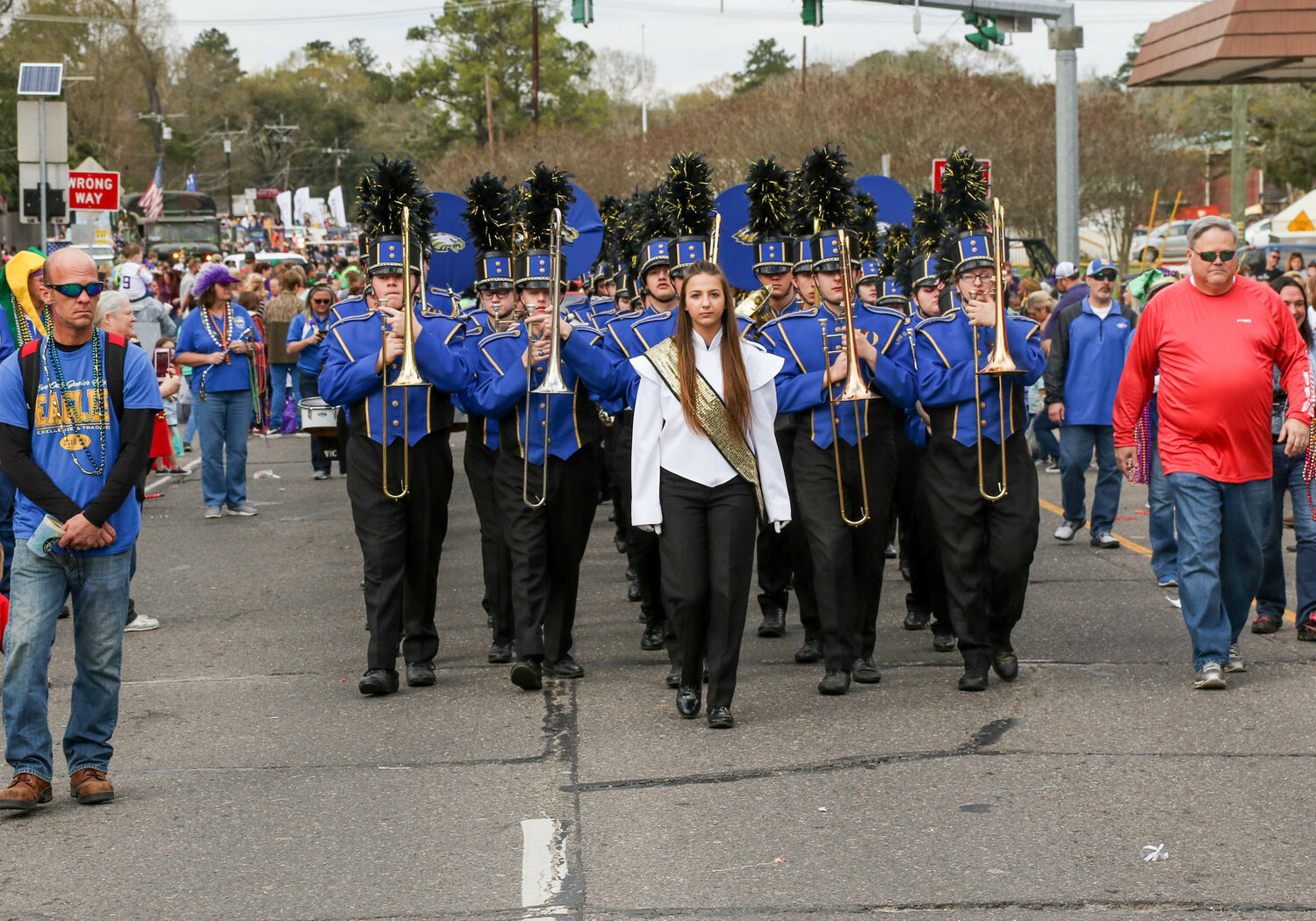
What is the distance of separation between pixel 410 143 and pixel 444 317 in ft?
252

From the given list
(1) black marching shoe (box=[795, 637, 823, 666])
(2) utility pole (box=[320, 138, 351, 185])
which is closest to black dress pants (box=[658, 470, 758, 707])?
(1) black marching shoe (box=[795, 637, 823, 666])

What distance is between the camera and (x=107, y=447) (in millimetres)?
6184

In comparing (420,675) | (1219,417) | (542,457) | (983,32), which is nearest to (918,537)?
(1219,417)

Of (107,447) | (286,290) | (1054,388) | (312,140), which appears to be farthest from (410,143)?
(107,447)

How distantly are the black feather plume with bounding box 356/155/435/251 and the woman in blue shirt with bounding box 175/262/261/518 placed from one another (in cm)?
594

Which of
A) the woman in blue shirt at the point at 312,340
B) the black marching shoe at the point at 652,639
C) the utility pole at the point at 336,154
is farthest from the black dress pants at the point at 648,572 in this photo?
the utility pole at the point at 336,154

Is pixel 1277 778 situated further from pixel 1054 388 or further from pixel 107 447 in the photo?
pixel 1054 388

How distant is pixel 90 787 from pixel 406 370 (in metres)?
2.30

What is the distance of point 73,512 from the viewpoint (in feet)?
19.8

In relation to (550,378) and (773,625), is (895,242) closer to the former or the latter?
(773,625)

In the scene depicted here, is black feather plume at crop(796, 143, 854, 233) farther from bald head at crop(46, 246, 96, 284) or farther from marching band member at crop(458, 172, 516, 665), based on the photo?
bald head at crop(46, 246, 96, 284)

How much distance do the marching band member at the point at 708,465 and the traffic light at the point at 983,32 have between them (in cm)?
1282

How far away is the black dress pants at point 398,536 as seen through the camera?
785 centimetres

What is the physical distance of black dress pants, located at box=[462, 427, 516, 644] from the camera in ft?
27.9
